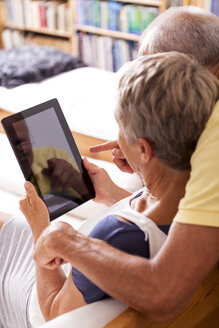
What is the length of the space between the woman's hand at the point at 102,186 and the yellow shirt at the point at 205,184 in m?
0.50

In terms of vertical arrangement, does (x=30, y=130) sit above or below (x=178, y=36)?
below

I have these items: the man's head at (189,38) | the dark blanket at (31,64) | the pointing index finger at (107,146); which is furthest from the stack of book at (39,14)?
the man's head at (189,38)

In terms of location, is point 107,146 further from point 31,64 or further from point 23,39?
point 23,39

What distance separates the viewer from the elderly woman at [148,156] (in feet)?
3.09

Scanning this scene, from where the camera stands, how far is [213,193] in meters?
0.95

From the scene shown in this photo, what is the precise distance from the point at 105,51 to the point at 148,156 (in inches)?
127

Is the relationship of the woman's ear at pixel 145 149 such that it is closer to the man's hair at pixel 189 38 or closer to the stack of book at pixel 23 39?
the man's hair at pixel 189 38

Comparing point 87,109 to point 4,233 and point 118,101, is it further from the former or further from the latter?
point 118,101

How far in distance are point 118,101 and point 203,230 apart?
296 millimetres

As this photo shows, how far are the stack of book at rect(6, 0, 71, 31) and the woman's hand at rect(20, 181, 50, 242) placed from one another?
10.5ft

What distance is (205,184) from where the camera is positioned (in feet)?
3.13

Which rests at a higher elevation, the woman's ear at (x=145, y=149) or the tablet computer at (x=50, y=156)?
the woman's ear at (x=145, y=149)

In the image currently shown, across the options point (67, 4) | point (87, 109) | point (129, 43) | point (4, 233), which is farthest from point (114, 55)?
point (4, 233)

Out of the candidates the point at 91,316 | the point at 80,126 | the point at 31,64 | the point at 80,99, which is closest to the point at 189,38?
the point at 91,316
